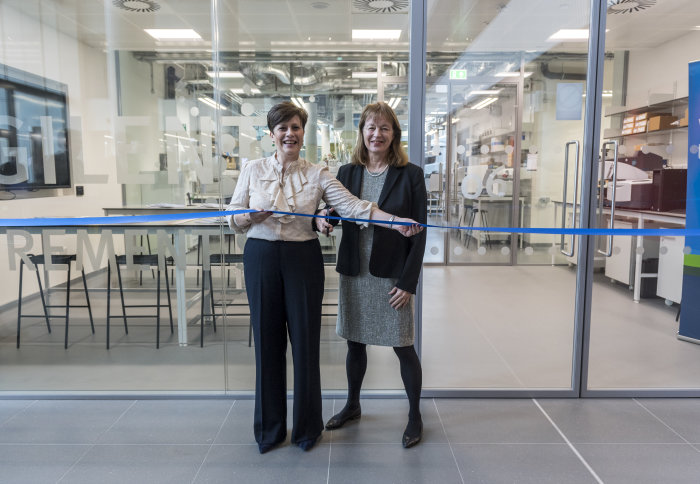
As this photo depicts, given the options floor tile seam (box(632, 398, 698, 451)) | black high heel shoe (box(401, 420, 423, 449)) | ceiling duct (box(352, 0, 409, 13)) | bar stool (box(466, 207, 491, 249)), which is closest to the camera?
black high heel shoe (box(401, 420, 423, 449))

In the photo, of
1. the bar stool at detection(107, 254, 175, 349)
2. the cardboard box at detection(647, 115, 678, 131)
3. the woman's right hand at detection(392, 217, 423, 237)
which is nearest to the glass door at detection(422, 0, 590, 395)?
the cardboard box at detection(647, 115, 678, 131)

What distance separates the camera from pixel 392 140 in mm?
2336

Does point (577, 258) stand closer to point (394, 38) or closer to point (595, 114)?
point (595, 114)

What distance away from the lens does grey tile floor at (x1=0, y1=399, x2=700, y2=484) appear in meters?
2.19

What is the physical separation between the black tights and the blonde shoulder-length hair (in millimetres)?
925

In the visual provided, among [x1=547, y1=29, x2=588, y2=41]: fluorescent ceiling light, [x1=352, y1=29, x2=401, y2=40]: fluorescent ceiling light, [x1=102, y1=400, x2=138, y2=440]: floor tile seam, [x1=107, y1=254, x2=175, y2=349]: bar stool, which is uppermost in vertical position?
[x1=352, y1=29, x2=401, y2=40]: fluorescent ceiling light

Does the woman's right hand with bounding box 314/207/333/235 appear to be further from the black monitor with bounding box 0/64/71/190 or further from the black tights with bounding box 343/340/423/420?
the black monitor with bounding box 0/64/71/190

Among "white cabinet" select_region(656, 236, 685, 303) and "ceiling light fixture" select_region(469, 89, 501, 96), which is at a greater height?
"ceiling light fixture" select_region(469, 89, 501, 96)

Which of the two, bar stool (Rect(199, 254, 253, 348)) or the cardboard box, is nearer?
the cardboard box

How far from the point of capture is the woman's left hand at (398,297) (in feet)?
7.58

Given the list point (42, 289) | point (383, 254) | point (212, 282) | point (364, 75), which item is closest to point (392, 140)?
point (383, 254)

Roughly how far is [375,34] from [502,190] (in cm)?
127

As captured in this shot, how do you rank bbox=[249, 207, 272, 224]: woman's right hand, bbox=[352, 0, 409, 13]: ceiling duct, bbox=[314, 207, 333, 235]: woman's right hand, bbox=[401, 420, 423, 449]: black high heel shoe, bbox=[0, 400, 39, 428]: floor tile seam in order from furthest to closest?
bbox=[352, 0, 409, 13]: ceiling duct → bbox=[0, 400, 39, 428]: floor tile seam → bbox=[401, 420, 423, 449]: black high heel shoe → bbox=[314, 207, 333, 235]: woman's right hand → bbox=[249, 207, 272, 224]: woman's right hand

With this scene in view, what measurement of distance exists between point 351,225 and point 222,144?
3.73 ft
